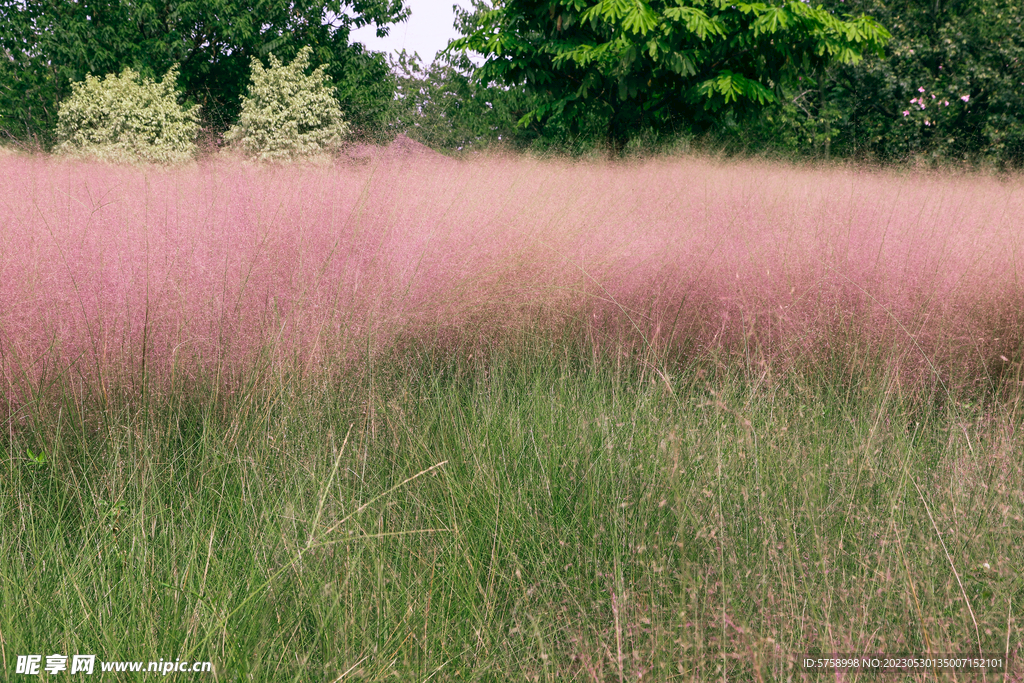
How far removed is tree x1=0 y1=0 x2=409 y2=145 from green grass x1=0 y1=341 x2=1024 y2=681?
15965 millimetres

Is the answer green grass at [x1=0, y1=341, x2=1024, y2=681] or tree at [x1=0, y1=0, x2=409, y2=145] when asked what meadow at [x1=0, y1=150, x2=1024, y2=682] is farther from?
tree at [x1=0, y1=0, x2=409, y2=145]

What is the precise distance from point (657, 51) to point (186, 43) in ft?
49.0

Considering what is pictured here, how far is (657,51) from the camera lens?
32.8 feet

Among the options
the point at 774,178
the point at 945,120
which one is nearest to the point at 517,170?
the point at 774,178

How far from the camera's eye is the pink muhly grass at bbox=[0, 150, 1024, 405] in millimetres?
2123

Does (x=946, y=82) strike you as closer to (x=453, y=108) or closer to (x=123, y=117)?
(x=453, y=108)

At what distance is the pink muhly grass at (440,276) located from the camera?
2123 mm

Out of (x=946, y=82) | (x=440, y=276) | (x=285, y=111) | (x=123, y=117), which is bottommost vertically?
(x=440, y=276)

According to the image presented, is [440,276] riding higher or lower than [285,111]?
lower

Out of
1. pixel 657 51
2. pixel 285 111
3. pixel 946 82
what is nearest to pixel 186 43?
pixel 285 111

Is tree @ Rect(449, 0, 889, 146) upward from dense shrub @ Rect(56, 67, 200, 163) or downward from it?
upward

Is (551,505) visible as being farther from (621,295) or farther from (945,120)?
(945,120)

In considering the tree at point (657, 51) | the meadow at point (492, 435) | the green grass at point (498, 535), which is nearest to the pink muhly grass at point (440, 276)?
the meadow at point (492, 435)

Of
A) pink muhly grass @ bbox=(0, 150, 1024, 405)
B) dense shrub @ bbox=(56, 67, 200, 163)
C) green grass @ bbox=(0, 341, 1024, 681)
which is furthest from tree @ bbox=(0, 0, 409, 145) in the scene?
green grass @ bbox=(0, 341, 1024, 681)
